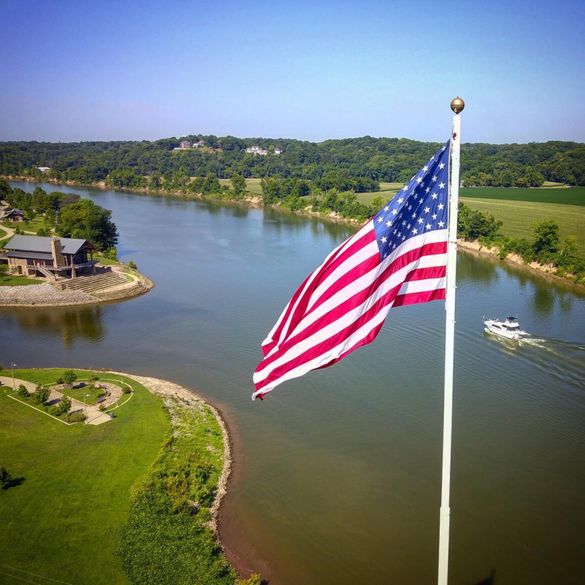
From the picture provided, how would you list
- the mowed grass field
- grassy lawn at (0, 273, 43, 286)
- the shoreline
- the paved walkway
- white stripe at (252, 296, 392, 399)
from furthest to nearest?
grassy lawn at (0, 273, 43, 286) → the shoreline → the paved walkway → the mowed grass field → white stripe at (252, 296, 392, 399)

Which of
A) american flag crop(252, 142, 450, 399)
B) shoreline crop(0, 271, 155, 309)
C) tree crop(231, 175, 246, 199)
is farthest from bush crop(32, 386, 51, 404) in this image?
tree crop(231, 175, 246, 199)

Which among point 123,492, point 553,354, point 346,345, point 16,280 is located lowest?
point 123,492

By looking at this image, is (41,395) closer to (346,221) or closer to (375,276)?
(375,276)

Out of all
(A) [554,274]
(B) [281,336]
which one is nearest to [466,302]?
(A) [554,274]

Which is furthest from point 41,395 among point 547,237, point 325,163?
Answer: point 325,163

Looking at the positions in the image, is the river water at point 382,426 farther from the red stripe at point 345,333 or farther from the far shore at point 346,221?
the red stripe at point 345,333

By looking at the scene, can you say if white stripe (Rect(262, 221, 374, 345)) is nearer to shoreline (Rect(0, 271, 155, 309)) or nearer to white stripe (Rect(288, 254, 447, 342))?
white stripe (Rect(288, 254, 447, 342))

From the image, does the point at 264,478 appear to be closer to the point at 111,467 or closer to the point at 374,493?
the point at 374,493
